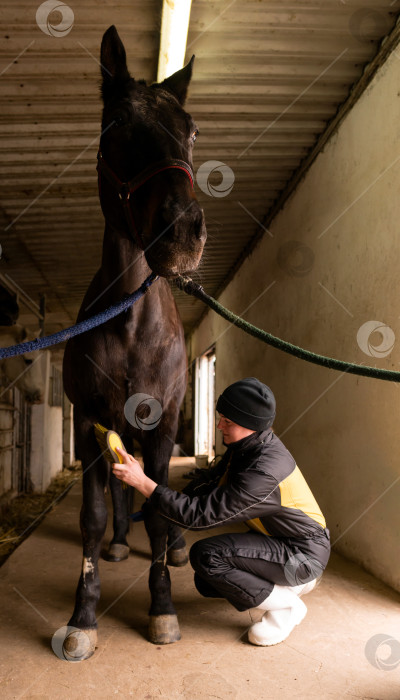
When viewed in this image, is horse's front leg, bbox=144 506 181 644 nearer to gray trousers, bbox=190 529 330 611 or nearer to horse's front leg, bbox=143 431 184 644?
horse's front leg, bbox=143 431 184 644

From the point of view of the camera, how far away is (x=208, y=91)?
331cm

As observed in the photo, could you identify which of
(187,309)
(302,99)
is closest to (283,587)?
(302,99)

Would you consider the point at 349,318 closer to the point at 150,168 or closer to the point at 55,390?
the point at 150,168

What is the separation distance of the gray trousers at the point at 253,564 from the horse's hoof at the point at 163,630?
0.21 metres

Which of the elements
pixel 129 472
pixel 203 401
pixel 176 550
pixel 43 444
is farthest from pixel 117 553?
pixel 203 401

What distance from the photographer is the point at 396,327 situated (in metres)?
2.56

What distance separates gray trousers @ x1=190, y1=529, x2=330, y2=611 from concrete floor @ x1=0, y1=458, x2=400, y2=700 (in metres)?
0.20

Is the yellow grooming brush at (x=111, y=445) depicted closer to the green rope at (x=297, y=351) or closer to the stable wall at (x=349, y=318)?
the green rope at (x=297, y=351)

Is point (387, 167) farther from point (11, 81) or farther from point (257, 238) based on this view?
point (257, 238)

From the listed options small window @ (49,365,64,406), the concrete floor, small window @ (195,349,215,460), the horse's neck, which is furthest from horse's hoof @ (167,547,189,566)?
small window @ (195,349,215,460)

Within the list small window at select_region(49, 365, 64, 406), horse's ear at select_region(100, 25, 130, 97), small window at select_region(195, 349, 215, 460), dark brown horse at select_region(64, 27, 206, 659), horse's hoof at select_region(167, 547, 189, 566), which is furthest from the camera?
small window at select_region(195, 349, 215, 460)

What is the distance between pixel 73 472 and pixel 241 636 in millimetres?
8336

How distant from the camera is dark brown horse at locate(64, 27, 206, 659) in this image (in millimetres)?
1748

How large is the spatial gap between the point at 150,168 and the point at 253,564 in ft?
4.90
